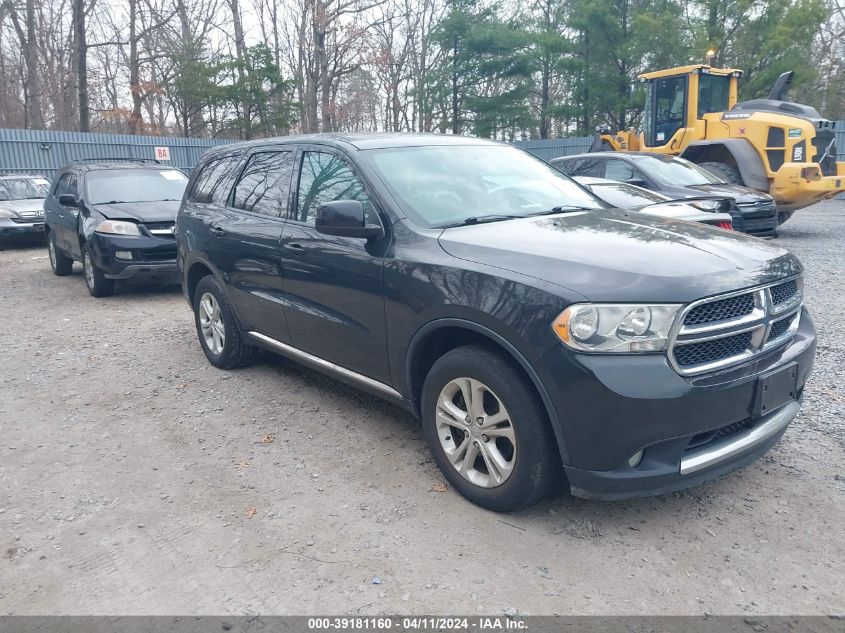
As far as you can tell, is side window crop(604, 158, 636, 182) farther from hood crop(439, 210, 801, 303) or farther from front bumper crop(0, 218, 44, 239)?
front bumper crop(0, 218, 44, 239)

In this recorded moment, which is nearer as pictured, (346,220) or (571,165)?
(346,220)

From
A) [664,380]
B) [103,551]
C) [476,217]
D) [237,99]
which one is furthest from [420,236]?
[237,99]

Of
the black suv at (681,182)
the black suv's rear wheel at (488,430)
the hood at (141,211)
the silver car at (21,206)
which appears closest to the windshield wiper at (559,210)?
the black suv's rear wheel at (488,430)

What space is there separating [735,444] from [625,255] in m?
0.96

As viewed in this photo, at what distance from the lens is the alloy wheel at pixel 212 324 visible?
5.55m

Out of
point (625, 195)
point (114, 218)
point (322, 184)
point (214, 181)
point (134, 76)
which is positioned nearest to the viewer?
point (322, 184)

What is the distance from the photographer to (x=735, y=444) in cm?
295

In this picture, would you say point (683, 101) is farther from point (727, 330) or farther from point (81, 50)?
point (81, 50)

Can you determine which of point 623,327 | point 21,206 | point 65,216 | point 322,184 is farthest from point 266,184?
point 21,206

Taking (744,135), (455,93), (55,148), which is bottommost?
(744,135)

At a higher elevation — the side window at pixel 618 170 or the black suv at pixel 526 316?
the side window at pixel 618 170

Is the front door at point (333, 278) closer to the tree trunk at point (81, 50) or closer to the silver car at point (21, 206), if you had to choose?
the silver car at point (21, 206)

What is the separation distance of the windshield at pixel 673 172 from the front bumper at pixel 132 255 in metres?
6.78

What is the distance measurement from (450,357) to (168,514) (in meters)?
1.65
